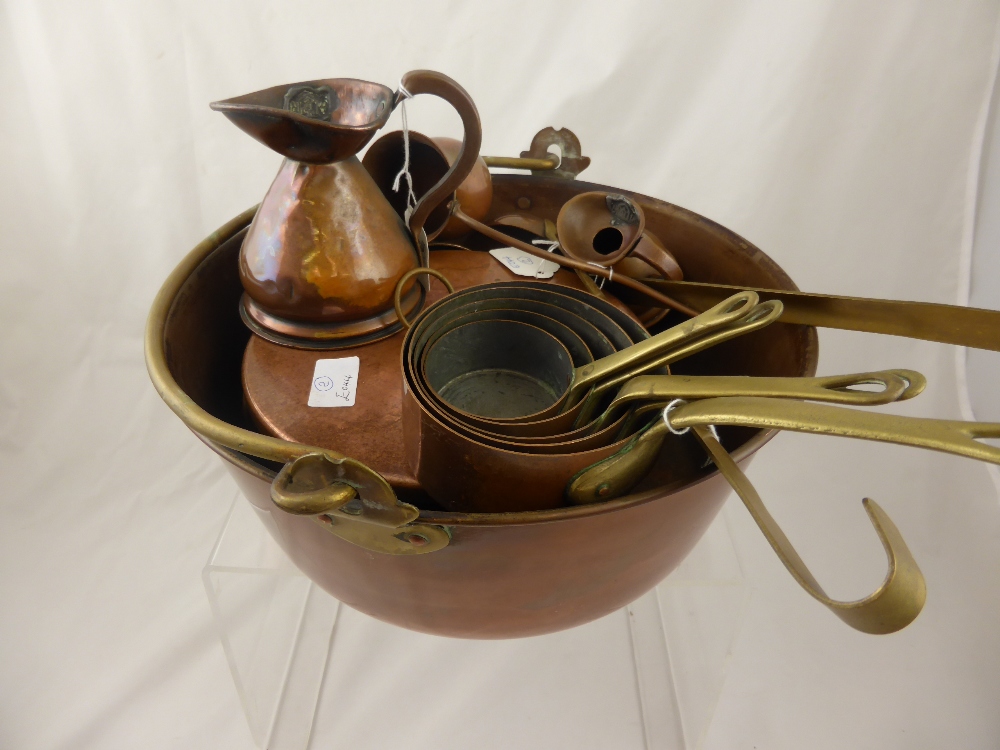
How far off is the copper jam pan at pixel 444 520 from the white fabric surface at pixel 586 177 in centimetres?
47

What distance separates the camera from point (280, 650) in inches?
42.9

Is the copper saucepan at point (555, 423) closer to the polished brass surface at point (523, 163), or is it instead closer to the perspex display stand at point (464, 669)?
the perspex display stand at point (464, 669)

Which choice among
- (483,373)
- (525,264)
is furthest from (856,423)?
(525,264)

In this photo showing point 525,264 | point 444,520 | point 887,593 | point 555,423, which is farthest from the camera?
point 525,264

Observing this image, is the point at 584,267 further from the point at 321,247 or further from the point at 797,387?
the point at 797,387

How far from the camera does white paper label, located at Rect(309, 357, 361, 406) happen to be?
726mm

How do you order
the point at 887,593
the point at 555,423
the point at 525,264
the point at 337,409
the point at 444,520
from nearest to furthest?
the point at 887,593, the point at 444,520, the point at 555,423, the point at 337,409, the point at 525,264

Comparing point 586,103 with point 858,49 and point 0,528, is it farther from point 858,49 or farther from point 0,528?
point 0,528

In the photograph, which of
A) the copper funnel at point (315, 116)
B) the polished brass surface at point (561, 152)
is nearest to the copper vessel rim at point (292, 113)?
the copper funnel at point (315, 116)

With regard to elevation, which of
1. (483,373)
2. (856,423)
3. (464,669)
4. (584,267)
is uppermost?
(856,423)

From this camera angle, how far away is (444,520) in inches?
20.1

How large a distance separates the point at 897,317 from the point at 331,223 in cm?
58

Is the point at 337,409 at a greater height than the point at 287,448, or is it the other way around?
the point at 287,448

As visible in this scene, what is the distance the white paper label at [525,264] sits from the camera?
0.94 metres
